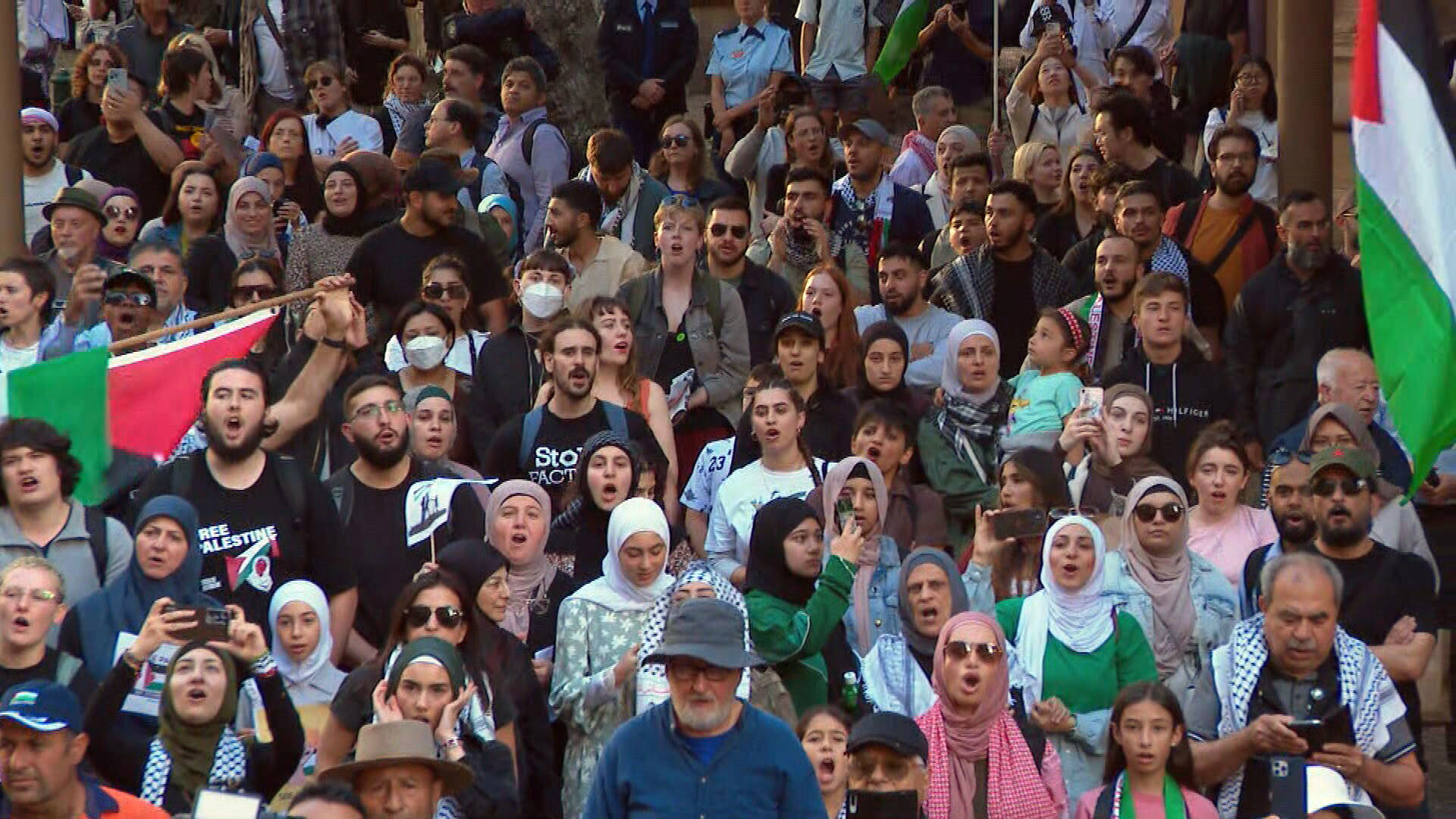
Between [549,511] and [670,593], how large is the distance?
0.87m

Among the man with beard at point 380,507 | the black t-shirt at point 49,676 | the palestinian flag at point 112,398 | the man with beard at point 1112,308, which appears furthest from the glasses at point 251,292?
the black t-shirt at point 49,676

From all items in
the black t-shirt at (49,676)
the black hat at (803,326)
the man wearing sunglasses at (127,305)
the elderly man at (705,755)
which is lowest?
the elderly man at (705,755)

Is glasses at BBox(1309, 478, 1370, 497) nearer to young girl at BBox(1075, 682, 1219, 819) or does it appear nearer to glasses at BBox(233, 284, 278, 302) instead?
young girl at BBox(1075, 682, 1219, 819)

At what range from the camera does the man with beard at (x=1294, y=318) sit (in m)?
12.3

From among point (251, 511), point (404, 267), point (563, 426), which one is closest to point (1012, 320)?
point (404, 267)

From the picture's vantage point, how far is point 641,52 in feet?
57.8

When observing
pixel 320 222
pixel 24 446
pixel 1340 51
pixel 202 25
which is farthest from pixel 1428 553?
pixel 202 25

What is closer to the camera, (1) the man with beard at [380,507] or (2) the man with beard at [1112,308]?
(1) the man with beard at [380,507]

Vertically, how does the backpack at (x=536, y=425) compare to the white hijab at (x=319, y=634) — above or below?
above

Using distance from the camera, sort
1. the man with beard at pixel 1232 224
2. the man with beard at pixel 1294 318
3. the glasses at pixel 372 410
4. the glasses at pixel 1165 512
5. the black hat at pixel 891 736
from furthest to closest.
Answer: the man with beard at pixel 1232 224
the man with beard at pixel 1294 318
the glasses at pixel 372 410
the glasses at pixel 1165 512
the black hat at pixel 891 736

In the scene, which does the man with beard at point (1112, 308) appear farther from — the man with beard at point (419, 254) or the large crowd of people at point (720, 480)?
the man with beard at point (419, 254)

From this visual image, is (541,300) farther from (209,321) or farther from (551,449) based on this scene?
(209,321)

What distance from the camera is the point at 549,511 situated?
9.83m

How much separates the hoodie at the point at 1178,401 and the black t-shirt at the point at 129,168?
5.71 m
